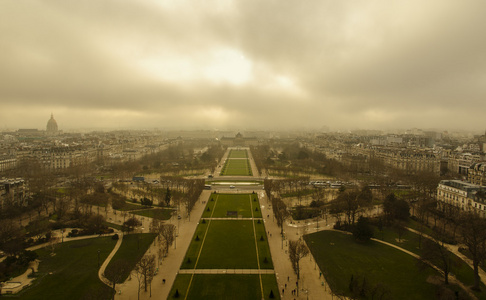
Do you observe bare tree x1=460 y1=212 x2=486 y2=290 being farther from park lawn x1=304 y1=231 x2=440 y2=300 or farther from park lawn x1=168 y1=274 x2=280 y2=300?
park lawn x1=168 y1=274 x2=280 y2=300

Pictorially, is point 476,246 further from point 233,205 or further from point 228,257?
point 233,205

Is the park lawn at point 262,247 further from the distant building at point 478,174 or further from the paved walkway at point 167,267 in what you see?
the distant building at point 478,174

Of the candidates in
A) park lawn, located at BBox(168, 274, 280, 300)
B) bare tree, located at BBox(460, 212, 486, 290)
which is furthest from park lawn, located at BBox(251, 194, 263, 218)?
bare tree, located at BBox(460, 212, 486, 290)

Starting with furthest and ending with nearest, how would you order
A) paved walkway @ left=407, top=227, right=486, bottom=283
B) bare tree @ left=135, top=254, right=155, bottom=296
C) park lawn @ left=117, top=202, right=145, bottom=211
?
1. park lawn @ left=117, top=202, right=145, bottom=211
2. paved walkway @ left=407, top=227, right=486, bottom=283
3. bare tree @ left=135, top=254, right=155, bottom=296

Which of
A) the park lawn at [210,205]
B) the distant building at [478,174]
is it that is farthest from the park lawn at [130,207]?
the distant building at [478,174]

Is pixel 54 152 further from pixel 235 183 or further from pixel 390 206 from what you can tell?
pixel 390 206

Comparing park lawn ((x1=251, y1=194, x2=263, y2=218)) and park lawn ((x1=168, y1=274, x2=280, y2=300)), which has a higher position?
park lawn ((x1=251, y1=194, x2=263, y2=218))

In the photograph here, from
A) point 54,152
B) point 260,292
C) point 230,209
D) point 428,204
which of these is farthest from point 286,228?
point 54,152
